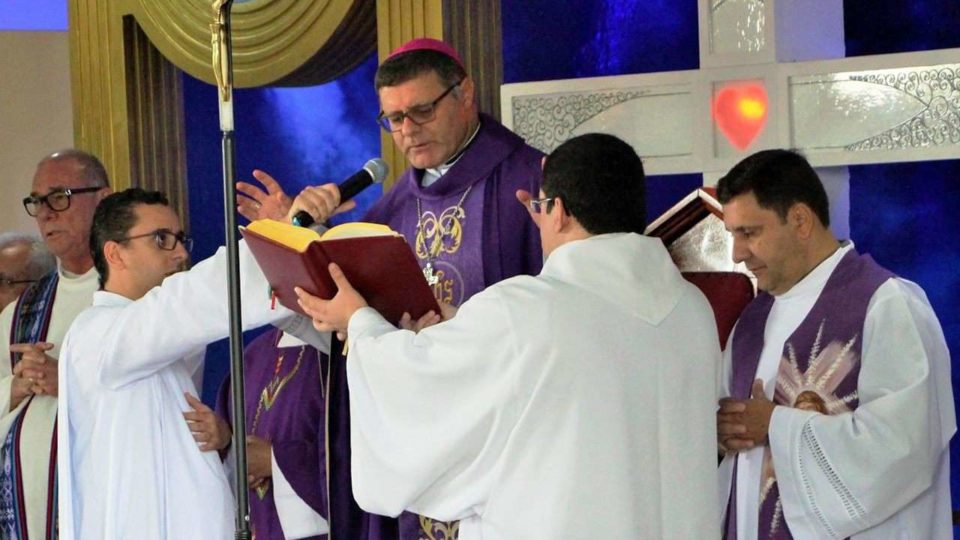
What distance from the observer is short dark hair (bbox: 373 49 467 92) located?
14.4ft

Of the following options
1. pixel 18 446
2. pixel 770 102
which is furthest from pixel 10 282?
pixel 770 102

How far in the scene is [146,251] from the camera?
14.8 feet

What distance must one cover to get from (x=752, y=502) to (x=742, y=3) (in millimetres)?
1813

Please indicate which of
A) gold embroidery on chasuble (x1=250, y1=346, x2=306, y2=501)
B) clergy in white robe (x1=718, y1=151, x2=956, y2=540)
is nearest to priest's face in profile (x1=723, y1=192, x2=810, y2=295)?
clergy in white robe (x1=718, y1=151, x2=956, y2=540)

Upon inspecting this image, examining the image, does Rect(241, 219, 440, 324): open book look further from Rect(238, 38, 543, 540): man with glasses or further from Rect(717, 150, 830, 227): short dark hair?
Rect(717, 150, 830, 227): short dark hair

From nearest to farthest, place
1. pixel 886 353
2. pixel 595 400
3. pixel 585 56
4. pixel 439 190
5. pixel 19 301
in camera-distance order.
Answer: pixel 595 400
pixel 886 353
pixel 439 190
pixel 19 301
pixel 585 56

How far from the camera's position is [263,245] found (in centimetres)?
373

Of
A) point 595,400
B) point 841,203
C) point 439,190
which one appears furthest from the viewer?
point 841,203

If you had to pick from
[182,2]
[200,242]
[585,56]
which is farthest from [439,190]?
[200,242]

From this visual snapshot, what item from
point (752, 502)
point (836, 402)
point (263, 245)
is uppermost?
point (263, 245)

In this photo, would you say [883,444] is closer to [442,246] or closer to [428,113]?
[442,246]

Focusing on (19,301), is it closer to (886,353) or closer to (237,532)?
(237,532)

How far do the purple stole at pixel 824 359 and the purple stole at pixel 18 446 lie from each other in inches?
89.6

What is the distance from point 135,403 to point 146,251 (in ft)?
1.41
